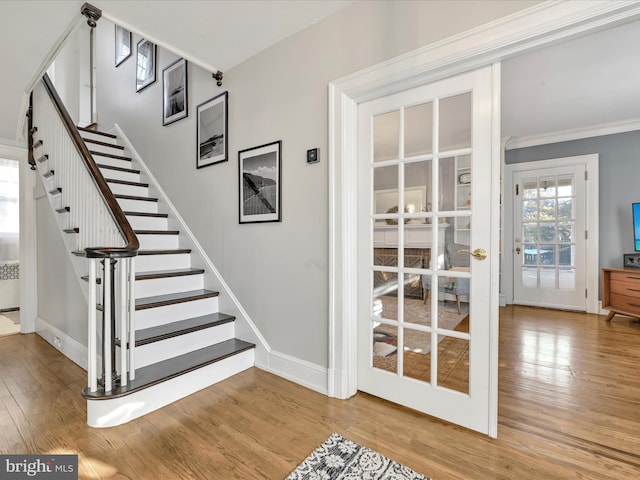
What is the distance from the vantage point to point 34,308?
3.46 m

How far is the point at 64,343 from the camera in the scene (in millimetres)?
2801

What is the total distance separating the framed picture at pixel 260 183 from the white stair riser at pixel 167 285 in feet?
2.62

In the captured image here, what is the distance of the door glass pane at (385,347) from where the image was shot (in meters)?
1.95

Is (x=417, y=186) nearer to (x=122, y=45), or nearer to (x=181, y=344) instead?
(x=181, y=344)

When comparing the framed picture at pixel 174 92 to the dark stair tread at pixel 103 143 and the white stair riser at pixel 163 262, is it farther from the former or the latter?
the white stair riser at pixel 163 262

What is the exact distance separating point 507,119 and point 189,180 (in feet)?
12.9

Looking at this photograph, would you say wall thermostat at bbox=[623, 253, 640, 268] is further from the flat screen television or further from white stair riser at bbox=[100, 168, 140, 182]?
white stair riser at bbox=[100, 168, 140, 182]

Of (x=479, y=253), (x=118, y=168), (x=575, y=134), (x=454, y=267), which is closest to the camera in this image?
(x=479, y=253)

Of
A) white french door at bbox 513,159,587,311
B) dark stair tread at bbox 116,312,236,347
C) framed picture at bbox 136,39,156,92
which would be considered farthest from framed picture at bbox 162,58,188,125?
white french door at bbox 513,159,587,311

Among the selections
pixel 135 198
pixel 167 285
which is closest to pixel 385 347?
pixel 167 285

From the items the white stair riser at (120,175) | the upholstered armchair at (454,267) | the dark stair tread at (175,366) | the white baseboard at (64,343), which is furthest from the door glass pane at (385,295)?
the white stair riser at (120,175)

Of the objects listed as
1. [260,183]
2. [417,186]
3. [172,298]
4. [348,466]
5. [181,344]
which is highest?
[260,183]

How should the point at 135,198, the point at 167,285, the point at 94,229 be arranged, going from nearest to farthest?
1. the point at 94,229
2. the point at 167,285
3. the point at 135,198

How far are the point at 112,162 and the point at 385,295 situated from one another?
372 centimetres
